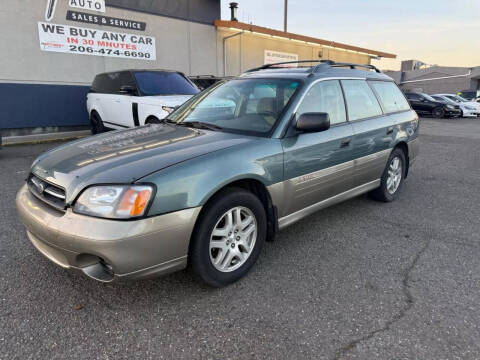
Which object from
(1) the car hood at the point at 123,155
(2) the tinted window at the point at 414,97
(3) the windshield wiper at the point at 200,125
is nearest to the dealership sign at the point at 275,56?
(2) the tinted window at the point at 414,97

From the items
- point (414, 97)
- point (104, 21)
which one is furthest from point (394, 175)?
point (414, 97)

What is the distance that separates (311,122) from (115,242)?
5.80 ft

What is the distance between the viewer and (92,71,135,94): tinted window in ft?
25.5

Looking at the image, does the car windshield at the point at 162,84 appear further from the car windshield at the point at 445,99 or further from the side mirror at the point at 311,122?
the car windshield at the point at 445,99

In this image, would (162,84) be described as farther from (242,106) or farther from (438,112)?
(438,112)

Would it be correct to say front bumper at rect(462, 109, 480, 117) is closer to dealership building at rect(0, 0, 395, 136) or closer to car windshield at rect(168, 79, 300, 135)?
dealership building at rect(0, 0, 395, 136)

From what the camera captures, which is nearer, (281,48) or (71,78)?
(71,78)

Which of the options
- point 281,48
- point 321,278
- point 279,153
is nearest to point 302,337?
point 321,278

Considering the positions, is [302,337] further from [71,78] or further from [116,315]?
[71,78]

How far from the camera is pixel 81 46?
33.8 feet

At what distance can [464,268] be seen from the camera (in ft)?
9.88

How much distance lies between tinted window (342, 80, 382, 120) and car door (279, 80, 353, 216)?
15cm

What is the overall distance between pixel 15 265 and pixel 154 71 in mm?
5844

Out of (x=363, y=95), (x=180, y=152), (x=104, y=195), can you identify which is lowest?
(x=104, y=195)
